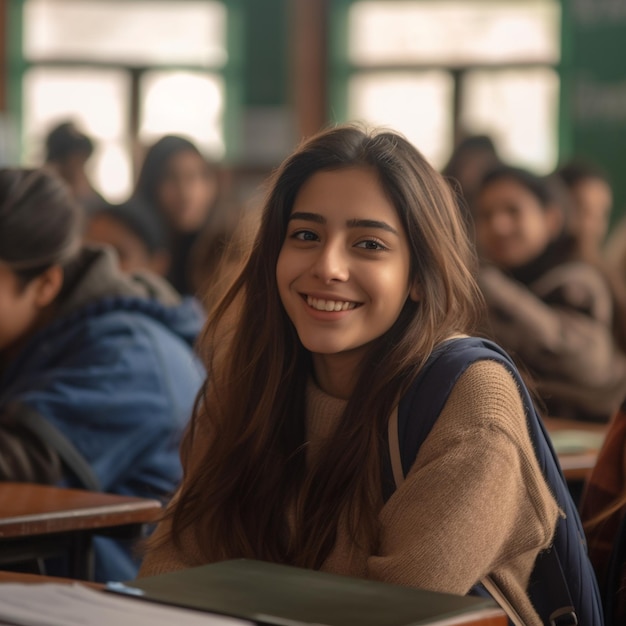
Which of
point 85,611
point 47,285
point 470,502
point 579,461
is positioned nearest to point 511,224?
point 579,461

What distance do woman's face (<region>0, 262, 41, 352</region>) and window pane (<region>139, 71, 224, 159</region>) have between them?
632cm

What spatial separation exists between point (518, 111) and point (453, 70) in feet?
1.68

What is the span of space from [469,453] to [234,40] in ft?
25.2

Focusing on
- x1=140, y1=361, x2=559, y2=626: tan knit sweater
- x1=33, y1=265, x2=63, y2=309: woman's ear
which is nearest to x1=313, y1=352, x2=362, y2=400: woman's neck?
x1=140, y1=361, x2=559, y2=626: tan knit sweater

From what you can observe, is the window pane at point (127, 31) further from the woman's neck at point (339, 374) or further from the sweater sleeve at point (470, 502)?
the sweater sleeve at point (470, 502)

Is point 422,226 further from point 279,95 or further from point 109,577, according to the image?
point 279,95

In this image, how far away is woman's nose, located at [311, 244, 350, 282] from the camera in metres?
1.68

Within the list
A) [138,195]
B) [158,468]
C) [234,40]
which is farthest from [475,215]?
[234,40]

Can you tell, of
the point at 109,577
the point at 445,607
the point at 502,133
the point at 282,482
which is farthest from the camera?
the point at 502,133

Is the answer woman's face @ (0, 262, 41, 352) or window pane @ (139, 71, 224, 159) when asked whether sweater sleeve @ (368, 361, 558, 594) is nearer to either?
woman's face @ (0, 262, 41, 352)

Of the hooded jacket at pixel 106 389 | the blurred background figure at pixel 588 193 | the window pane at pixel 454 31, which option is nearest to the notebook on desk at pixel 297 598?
the hooded jacket at pixel 106 389

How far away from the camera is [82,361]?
257 centimetres

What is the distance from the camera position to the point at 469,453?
59.0 inches

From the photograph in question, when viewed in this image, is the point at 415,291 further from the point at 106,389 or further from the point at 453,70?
the point at 453,70
